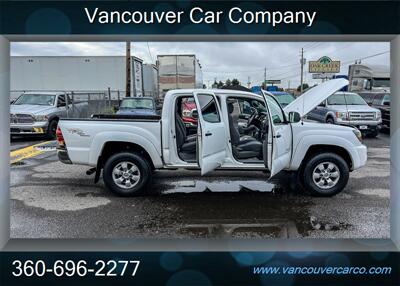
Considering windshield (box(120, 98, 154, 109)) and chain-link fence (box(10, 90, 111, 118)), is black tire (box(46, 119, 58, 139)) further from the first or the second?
windshield (box(120, 98, 154, 109))

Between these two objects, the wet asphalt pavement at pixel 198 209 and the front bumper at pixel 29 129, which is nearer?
the wet asphalt pavement at pixel 198 209

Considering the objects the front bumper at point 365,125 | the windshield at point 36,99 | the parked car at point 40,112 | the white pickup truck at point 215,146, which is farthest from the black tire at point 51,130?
the front bumper at point 365,125

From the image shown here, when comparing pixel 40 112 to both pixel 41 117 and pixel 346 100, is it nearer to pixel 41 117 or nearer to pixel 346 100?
pixel 41 117

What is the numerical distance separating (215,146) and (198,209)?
1046 mm

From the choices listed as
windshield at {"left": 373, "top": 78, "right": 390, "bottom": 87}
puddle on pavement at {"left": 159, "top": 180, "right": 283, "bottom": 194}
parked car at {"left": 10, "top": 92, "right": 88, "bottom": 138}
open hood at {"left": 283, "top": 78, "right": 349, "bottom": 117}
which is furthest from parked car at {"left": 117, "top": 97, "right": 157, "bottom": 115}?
windshield at {"left": 373, "top": 78, "right": 390, "bottom": 87}

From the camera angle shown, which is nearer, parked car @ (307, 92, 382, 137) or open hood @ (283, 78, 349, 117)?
open hood @ (283, 78, 349, 117)

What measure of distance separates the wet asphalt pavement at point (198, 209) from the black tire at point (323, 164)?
5.3 inches

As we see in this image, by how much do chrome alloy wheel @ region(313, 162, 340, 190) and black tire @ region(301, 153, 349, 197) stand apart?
1.2 inches

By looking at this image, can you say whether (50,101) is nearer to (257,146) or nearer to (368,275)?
(257,146)

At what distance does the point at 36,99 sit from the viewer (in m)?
14.6

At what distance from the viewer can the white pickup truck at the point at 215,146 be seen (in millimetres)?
6441

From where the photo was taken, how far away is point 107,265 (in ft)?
10.7

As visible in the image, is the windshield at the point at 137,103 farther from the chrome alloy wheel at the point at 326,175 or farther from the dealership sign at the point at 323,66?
the dealership sign at the point at 323,66

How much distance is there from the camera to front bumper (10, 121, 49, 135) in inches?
511
